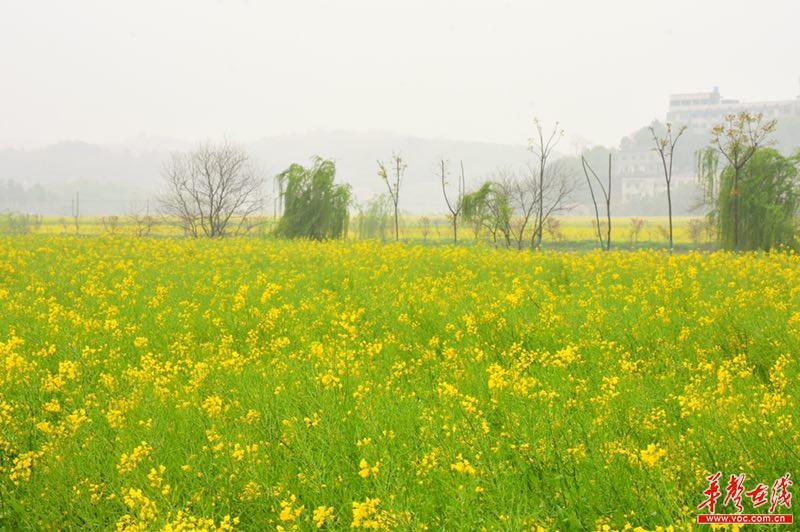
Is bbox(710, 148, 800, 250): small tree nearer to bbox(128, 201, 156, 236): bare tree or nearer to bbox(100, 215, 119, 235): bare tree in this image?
bbox(128, 201, 156, 236): bare tree

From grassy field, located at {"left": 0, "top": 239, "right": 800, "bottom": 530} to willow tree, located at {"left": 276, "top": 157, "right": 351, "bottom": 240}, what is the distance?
Answer: 18.3 m

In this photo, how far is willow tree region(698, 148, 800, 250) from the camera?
71.4 ft

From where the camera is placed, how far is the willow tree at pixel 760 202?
21.8 metres

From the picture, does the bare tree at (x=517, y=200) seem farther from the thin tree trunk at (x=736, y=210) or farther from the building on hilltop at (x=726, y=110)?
the building on hilltop at (x=726, y=110)

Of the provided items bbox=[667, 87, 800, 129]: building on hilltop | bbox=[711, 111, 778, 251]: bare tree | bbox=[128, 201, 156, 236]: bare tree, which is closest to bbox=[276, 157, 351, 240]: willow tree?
bbox=[128, 201, 156, 236]: bare tree

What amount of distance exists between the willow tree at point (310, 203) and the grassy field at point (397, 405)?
18266mm

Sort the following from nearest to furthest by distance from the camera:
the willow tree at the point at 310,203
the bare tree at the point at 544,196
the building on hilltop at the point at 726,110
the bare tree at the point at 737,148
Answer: the bare tree at the point at 737,148
the willow tree at the point at 310,203
the bare tree at the point at 544,196
the building on hilltop at the point at 726,110

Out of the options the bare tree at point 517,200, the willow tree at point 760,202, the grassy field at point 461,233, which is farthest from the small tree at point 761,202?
the grassy field at point 461,233

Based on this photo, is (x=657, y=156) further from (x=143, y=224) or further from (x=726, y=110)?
(x=143, y=224)

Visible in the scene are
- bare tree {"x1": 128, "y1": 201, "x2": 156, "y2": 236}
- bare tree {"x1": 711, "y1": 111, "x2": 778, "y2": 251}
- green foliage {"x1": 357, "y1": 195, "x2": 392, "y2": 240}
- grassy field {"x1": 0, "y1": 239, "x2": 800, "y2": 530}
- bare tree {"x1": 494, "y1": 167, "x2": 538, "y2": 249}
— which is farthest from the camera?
green foliage {"x1": 357, "y1": 195, "x2": 392, "y2": 240}

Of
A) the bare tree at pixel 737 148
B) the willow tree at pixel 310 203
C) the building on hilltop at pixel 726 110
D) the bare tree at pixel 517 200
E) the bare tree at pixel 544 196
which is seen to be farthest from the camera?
the building on hilltop at pixel 726 110

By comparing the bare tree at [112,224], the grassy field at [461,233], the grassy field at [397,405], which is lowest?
the grassy field at [397,405]

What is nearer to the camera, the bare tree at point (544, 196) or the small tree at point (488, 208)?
the small tree at point (488, 208)

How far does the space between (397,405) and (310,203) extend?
24.9 meters
